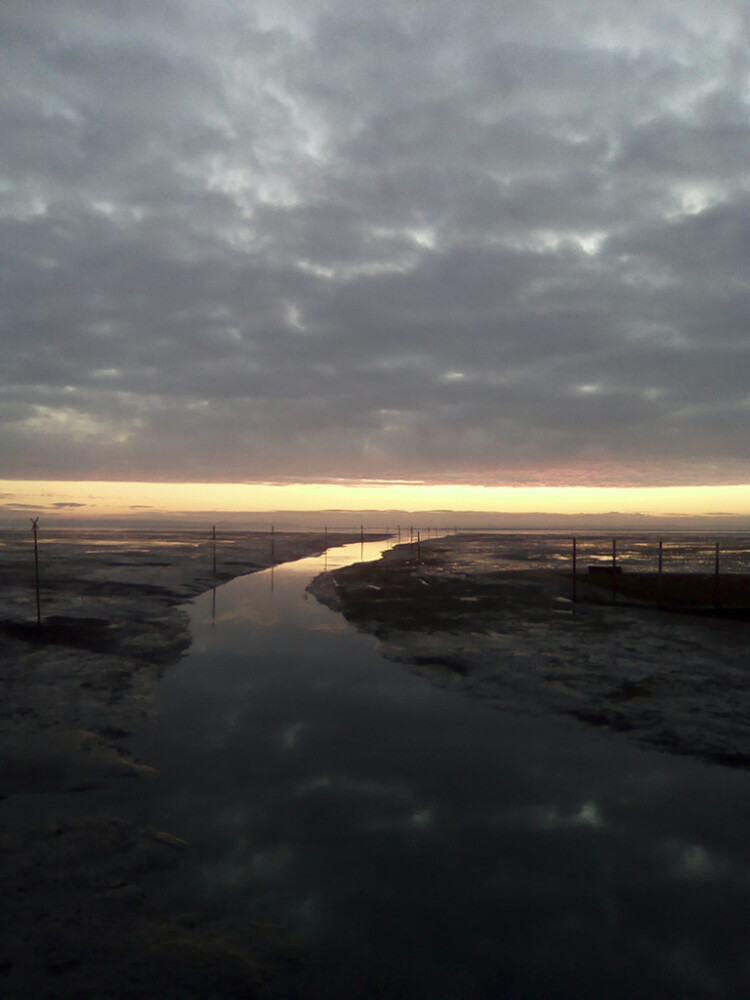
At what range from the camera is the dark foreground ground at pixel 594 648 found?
16.2m

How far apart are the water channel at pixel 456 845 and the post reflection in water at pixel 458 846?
1.2 inches

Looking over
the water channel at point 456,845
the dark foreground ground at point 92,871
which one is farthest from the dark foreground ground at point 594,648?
the dark foreground ground at point 92,871

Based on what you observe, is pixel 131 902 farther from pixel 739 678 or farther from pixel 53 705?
pixel 739 678

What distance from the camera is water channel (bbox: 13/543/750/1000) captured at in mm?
7324

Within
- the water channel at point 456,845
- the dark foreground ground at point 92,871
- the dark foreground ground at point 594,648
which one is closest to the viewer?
the dark foreground ground at point 92,871

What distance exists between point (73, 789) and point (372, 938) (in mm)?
6993

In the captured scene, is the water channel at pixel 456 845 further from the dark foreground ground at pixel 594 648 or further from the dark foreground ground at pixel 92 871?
the dark foreground ground at pixel 594 648

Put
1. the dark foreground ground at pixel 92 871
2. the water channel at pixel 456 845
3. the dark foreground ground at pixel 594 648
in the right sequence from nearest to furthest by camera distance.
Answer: the dark foreground ground at pixel 92 871
the water channel at pixel 456 845
the dark foreground ground at pixel 594 648

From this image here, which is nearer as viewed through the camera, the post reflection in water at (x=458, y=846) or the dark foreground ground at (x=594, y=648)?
the post reflection in water at (x=458, y=846)

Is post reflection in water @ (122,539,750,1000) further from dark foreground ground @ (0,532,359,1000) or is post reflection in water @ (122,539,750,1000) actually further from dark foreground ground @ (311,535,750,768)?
dark foreground ground @ (311,535,750,768)

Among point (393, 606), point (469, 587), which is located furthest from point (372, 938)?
point (469, 587)

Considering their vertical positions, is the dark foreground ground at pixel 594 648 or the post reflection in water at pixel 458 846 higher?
the post reflection in water at pixel 458 846

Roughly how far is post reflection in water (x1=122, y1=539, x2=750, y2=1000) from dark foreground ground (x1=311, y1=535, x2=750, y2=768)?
175 cm

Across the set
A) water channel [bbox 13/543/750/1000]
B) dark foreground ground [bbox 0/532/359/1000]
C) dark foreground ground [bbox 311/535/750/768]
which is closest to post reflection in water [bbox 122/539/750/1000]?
water channel [bbox 13/543/750/1000]
